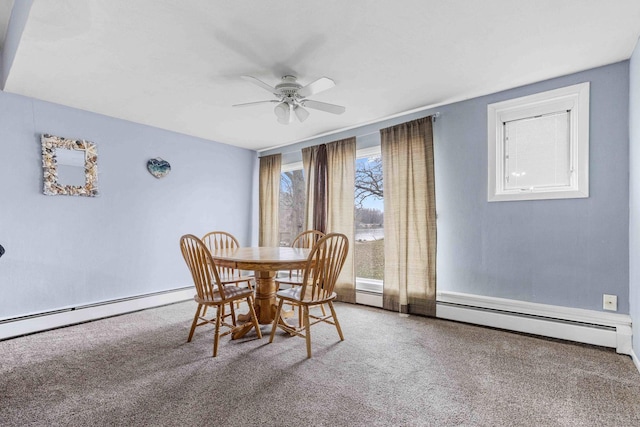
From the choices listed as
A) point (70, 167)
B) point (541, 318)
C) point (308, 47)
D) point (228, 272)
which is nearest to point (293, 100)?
point (308, 47)

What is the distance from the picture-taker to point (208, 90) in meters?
2.93

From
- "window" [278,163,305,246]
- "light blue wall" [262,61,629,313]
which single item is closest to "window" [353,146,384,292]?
"light blue wall" [262,61,629,313]

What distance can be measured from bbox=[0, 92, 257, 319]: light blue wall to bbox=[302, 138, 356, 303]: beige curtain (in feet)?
4.85

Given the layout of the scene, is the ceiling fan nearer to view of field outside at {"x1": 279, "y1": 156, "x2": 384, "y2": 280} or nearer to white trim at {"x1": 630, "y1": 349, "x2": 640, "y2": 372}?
view of field outside at {"x1": 279, "y1": 156, "x2": 384, "y2": 280}

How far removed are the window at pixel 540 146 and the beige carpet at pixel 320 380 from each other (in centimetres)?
132

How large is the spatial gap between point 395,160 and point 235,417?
2.89 metres

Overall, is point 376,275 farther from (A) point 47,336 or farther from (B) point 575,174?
(A) point 47,336

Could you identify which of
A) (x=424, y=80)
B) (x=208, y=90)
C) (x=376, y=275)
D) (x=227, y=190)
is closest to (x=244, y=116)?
(x=208, y=90)

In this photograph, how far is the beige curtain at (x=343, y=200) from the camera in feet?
13.0

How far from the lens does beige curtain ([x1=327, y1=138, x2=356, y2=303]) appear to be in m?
3.96

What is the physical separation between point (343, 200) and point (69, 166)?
10.1ft

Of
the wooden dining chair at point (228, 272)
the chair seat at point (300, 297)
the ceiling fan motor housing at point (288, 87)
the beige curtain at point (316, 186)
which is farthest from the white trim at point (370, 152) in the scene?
the chair seat at point (300, 297)

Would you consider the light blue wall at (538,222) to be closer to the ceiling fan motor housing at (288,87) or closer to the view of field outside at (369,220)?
the view of field outside at (369,220)

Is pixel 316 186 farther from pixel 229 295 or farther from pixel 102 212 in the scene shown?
pixel 102 212
